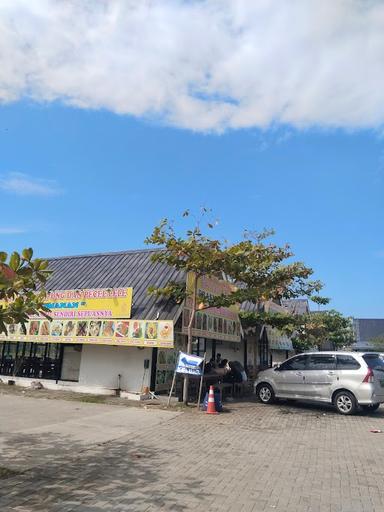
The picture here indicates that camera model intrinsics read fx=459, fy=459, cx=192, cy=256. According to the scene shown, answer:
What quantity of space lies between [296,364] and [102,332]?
6597 mm

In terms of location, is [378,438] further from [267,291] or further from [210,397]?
[267,291]

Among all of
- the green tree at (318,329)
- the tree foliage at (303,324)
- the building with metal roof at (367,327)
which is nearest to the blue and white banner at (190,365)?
the tree foliage at (303,324)

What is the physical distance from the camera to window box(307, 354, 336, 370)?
13.8m

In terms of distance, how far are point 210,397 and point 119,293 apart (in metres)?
4.99

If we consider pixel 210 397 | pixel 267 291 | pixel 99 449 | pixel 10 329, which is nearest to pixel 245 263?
pixel 267 291

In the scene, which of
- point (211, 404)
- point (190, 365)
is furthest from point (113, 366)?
point (211, 404)

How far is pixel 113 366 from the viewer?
16516 mm

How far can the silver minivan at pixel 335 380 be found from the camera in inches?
510

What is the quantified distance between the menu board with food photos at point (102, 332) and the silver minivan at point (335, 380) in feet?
12.8

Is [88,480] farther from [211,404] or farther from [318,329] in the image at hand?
[318,329]

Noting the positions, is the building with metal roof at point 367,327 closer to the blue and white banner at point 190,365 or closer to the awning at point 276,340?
the awning at point 276,340

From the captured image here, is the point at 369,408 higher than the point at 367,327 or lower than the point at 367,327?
lower

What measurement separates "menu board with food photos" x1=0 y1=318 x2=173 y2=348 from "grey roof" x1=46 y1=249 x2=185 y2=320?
479 millimetres

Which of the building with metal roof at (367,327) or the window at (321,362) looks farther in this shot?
the building with metal roof at (367,327)
